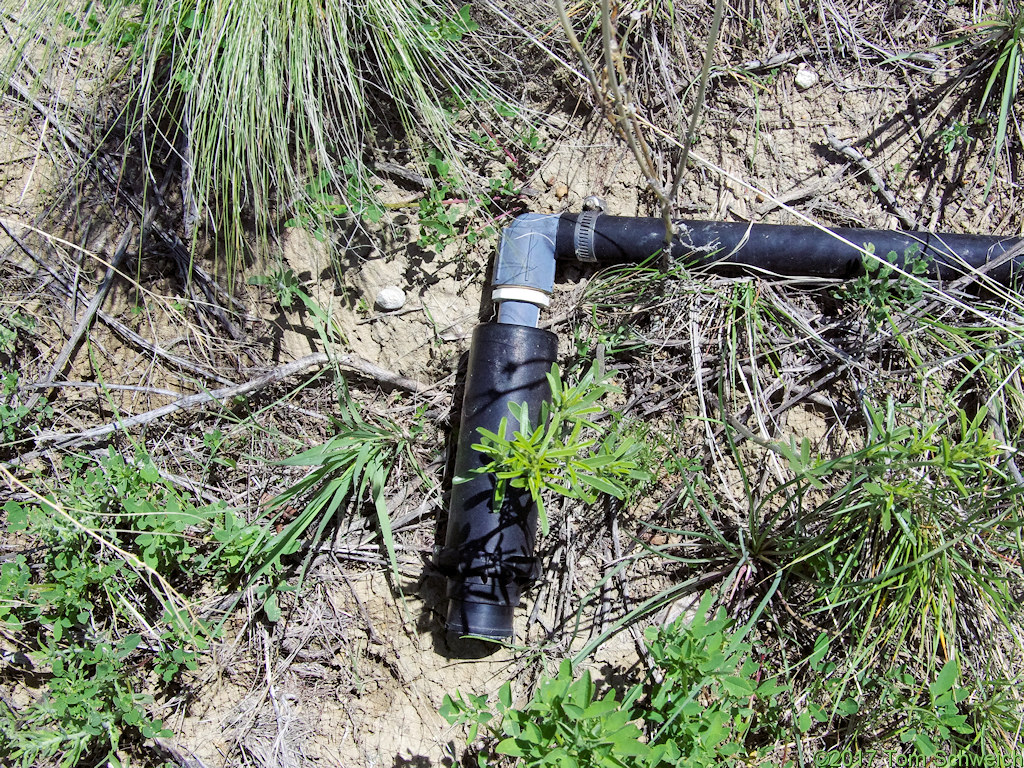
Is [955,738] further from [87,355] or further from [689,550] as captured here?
[87,355]

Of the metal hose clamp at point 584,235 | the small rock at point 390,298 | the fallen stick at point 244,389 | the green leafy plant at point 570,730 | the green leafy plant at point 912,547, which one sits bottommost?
the green leafy plant at point 570,730

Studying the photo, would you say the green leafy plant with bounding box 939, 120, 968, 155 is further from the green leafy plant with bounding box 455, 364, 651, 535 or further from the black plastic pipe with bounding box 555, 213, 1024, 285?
the green leafy plant with bounding box 455, 364, 651, 535

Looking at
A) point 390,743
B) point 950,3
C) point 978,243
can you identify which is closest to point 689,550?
point 390,743

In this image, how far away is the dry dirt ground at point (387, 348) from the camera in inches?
78.8

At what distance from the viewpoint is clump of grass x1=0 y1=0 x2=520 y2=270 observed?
179 cm

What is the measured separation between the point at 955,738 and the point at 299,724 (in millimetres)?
1694

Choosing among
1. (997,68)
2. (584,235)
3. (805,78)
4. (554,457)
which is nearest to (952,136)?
(997,68)

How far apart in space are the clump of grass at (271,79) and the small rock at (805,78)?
846mm

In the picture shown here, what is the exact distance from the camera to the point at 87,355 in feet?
7.17

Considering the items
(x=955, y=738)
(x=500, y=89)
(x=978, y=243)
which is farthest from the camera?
(x=500, y=89)

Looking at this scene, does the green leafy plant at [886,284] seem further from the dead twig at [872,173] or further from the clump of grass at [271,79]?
the clump of grass at [271,79]

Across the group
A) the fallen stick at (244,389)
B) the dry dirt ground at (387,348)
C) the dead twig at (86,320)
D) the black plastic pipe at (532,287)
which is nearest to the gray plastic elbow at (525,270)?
the black plastic pipe at (532,287)

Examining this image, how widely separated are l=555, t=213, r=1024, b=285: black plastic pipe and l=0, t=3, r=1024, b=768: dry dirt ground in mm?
132

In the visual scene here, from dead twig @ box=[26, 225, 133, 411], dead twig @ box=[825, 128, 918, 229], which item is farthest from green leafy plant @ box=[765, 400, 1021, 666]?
dead twig @ box=[26, 225, 133, 411]
